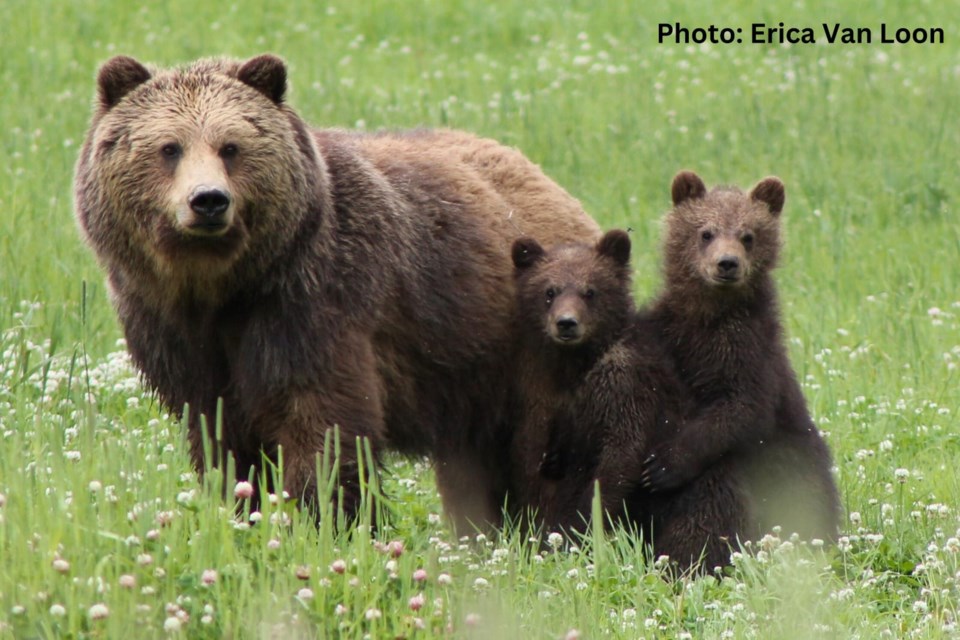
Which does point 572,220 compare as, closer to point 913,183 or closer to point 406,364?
point 406,364

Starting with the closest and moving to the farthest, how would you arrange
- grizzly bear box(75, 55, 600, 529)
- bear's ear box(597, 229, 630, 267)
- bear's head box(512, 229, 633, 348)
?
1. grizzly bear box(75, 55, 600, 529)
2. bear's head box(512, 229, 633, 348)
3. bear's ear box(597, 229, 630, 267)

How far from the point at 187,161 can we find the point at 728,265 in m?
2.42

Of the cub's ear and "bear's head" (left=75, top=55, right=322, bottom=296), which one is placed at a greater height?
"bear's head" (left=75, top=55, right=322, bottom=296)

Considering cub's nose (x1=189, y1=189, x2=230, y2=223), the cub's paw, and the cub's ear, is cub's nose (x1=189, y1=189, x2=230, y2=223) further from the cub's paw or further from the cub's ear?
the cub's paw

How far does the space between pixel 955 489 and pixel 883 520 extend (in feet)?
1.57

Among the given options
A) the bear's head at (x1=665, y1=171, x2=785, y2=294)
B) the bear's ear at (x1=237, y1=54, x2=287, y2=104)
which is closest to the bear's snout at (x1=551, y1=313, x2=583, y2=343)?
the bear's head at (x1=665, y1=171, x2=785, y2=294)

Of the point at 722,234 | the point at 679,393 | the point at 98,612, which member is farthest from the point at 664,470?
the point at 98,612

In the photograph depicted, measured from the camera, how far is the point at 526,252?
7.32m

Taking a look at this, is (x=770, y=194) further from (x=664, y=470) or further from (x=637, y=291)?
(x=637, y=291)

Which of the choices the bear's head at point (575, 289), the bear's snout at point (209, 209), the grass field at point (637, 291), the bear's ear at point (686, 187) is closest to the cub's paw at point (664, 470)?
the grass field at point (637, 291)

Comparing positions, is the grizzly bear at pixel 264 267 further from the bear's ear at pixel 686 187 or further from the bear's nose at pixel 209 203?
the bear's ear at pixel 686 187

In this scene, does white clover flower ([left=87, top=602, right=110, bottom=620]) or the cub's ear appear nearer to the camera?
white clover flower ([left=87, top=602, right=110, bottom=620])

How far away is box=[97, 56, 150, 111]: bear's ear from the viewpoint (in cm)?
638

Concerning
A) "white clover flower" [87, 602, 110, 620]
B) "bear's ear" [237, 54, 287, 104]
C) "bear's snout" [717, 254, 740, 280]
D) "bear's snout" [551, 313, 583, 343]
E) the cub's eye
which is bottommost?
"white clover flower" [87, 602, 110, 620]
